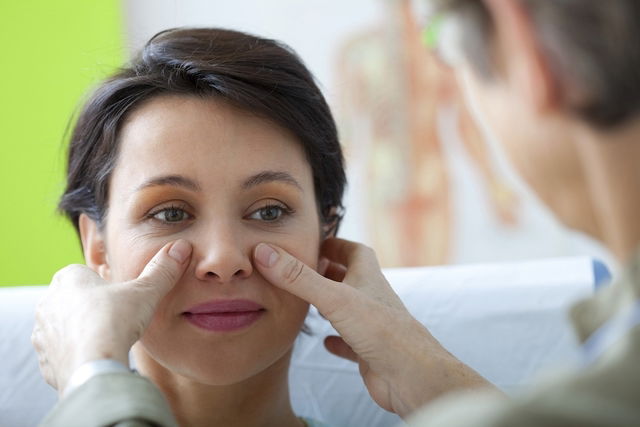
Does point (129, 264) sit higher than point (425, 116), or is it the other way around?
point (129, 264)

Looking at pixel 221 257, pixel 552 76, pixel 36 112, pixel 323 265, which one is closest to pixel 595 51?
pixel 552 76

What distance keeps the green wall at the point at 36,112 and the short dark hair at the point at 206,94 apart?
Result: 1852mm

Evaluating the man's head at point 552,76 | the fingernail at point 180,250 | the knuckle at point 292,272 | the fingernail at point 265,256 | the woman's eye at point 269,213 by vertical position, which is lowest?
the knuckle at point 292,272

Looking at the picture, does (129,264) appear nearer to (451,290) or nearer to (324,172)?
(324,172)

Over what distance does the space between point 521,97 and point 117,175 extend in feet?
2.69

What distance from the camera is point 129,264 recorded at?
4.26 feet

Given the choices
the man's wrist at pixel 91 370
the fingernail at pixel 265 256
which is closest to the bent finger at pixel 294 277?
the fingernail at pixel 265 256

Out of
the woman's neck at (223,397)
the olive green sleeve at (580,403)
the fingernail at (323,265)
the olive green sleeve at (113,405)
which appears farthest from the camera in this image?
the fingernail at (323,265)

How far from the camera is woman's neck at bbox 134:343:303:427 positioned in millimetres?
1404

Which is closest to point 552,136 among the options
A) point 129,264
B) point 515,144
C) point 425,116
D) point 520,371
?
point 515,144

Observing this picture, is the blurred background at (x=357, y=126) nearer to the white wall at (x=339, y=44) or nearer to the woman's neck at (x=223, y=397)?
the white wall at (x=339, y=44)

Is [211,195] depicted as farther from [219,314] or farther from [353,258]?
[353,258]

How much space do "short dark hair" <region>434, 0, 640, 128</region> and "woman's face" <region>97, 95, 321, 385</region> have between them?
25.9 inches

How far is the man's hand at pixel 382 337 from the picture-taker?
126 centimetres
